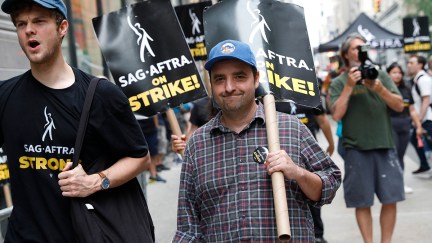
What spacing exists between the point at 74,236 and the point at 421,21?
609 inches

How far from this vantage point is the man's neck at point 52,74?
2990 mm

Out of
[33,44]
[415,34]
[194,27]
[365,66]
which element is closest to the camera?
[33,44]

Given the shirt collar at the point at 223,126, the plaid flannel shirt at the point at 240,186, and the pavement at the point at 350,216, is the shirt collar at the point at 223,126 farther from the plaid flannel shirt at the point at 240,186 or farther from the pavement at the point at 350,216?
the pavement at the point at 350,216

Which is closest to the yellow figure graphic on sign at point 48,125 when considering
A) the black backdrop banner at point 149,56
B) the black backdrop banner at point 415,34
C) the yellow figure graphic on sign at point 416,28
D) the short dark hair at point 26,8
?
the short dark hair at point 26,8

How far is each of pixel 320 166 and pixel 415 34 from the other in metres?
14.8

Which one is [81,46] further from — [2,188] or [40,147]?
[40,147]

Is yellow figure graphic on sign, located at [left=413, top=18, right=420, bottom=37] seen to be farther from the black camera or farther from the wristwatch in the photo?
the wristwatch

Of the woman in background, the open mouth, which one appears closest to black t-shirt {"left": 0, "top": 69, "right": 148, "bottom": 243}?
the open mouth

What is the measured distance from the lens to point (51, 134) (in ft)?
9.58

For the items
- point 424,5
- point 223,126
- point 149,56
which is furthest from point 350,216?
point 424,5

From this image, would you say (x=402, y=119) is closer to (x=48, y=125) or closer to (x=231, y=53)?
(x=231, y=53)

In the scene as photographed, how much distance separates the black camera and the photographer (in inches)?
3.9

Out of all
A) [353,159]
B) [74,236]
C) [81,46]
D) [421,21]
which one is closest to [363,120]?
[353,159]

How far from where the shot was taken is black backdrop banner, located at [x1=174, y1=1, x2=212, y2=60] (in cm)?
705
